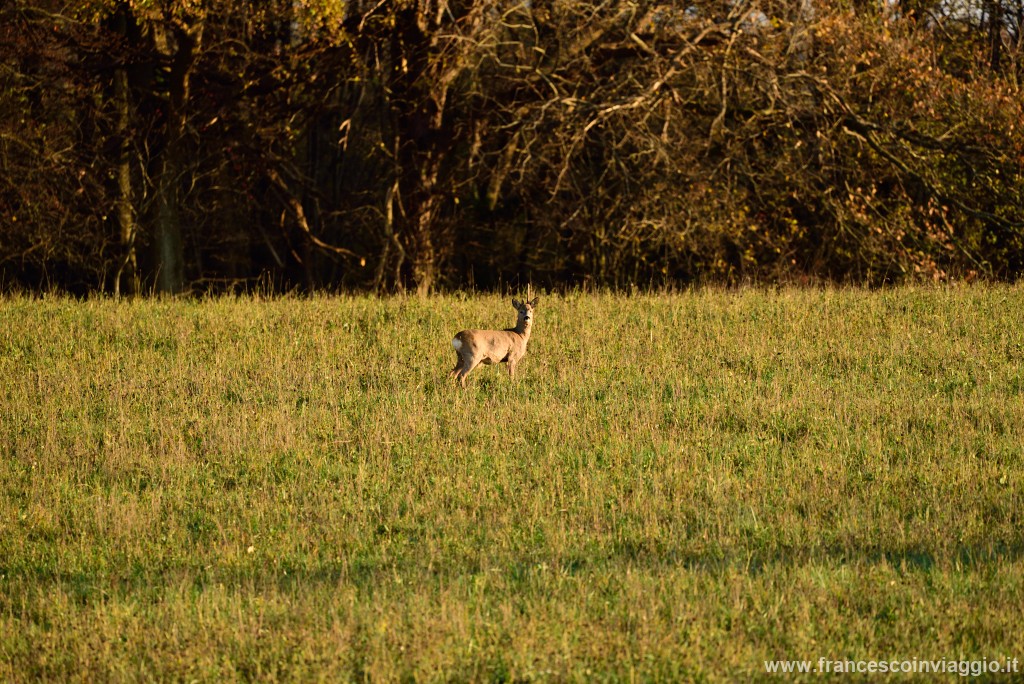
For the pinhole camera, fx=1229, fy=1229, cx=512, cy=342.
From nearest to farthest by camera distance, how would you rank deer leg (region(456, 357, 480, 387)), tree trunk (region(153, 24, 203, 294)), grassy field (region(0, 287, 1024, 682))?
grassy field (region(0, 287, 1024, 682))
deer leg (region(456, 357, 480, 387))
tree trunk (region(153, 24, 203, 294))

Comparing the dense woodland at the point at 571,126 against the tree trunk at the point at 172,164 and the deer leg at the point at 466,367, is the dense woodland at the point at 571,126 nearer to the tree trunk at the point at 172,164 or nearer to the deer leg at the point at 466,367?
the tree trunk at the point at 172,164

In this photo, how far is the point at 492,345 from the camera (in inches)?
519

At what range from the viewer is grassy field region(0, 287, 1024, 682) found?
620 centimetres

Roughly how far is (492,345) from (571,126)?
26.7 ft

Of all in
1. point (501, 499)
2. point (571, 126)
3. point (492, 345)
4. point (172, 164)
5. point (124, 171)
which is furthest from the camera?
point (124, 171)

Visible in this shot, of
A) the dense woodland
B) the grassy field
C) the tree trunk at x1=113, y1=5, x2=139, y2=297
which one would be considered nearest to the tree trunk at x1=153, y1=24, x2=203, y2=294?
the dense woodland

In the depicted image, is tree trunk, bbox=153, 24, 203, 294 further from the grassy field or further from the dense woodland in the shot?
the grassy field

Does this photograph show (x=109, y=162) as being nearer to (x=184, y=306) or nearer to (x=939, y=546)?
(x=184, y=306)

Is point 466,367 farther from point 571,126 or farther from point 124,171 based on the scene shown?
point 124,171

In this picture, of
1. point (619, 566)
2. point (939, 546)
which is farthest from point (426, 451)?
point (939, 546)

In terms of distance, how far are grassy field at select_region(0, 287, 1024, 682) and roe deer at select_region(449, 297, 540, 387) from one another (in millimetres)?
341

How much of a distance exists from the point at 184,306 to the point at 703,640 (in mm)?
13649

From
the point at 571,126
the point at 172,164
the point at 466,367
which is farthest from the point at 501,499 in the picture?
the point at 172,164

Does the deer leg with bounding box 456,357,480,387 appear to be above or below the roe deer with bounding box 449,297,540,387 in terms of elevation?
below
